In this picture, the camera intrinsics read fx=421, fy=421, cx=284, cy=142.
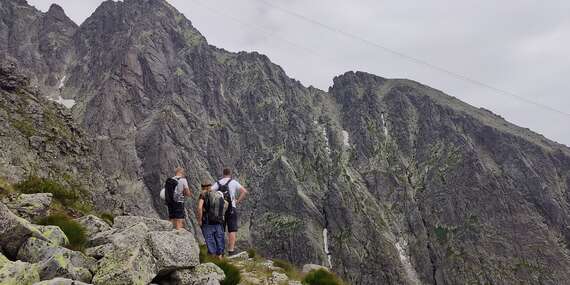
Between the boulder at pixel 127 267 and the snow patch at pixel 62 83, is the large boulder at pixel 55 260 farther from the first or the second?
the snow patch at pixel 62 83

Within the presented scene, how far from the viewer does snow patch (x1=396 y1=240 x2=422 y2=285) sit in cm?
13475

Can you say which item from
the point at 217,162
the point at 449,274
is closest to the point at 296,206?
the point at 217,162

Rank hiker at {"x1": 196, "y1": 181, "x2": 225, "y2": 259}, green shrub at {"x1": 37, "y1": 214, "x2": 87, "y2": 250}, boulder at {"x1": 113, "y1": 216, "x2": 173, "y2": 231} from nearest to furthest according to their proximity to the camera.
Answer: green shrub at {"x1": 37, "y1": 214, "x2": 87, "y2": 250} → boulder at {"x1": 113, "y1": 216, "x2": 173, "y2": 231} → hiker at {"x1": 196, "y1": 181, "x2": 225, "y2": 259}

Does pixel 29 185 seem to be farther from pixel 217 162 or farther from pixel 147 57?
pixel 147 57

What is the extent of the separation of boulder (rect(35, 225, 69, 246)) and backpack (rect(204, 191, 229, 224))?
4848mm

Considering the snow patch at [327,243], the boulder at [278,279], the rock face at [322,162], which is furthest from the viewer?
the rock face at [322,162]

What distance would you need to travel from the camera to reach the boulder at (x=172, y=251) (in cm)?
860

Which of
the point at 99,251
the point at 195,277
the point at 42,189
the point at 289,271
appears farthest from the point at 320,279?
the point at 42,189

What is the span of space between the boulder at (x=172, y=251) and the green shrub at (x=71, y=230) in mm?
1772

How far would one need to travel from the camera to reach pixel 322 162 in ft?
541

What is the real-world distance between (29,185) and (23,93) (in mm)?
75188

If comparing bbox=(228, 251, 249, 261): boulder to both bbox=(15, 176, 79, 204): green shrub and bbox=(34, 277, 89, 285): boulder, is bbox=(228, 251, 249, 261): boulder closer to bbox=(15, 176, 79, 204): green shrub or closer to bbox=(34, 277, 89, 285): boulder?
bbox=(15, 176, 79, 204): green shrub

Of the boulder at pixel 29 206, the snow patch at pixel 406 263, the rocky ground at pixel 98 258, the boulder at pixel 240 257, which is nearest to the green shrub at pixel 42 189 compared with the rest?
the boulder at pixel 29 206

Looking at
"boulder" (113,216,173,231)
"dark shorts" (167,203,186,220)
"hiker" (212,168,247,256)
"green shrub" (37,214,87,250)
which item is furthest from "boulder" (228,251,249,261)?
"green shrub" (37,214,87,250)
